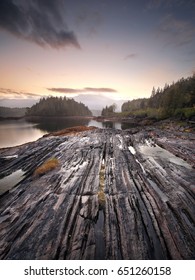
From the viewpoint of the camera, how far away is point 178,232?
6.84m

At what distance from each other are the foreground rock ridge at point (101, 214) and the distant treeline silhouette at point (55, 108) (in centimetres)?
16317

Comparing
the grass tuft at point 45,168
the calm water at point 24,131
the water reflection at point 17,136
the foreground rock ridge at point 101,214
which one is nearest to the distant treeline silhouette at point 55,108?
the calm water at point 24,131

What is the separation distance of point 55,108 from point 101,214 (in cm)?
17437

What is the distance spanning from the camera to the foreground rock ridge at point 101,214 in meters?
6.08

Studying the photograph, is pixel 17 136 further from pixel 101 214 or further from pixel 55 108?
pixel 55 108

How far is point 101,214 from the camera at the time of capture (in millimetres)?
8422

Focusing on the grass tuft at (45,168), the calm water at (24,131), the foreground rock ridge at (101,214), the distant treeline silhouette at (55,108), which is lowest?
the calm water at (24,131)

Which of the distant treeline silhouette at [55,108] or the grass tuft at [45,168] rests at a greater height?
the distant treeline silhouette at [55,108]

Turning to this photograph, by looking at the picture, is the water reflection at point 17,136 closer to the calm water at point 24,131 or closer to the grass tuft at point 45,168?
the calm water at point 24,131

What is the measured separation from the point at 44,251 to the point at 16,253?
1.21 meters

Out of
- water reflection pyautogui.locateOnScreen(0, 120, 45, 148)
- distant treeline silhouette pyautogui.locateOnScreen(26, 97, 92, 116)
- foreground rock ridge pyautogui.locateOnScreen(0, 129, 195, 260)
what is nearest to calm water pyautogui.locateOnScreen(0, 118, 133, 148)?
water reflection pyautogui.locateOnScreen(0, 120, 45, 148)

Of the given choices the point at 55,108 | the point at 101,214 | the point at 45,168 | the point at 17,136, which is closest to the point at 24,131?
the point at 17,136

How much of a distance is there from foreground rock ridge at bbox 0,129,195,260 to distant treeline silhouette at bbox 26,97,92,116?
535 feet
